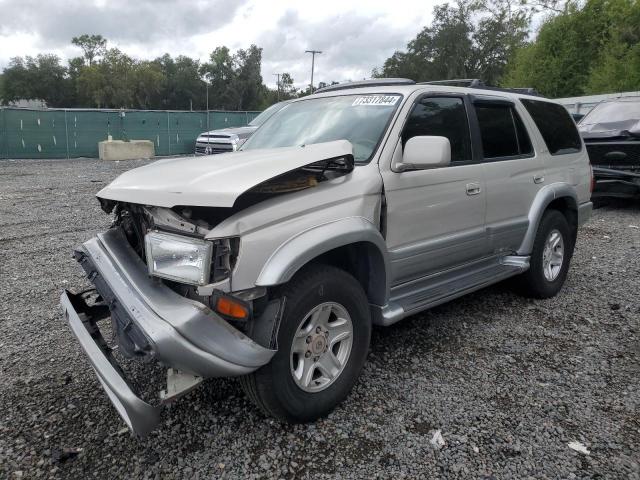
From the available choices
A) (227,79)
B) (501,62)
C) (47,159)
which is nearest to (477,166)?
(47,159)

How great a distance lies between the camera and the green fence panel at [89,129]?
18.9 meters

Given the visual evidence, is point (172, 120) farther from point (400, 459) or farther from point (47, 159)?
point (400, 459)

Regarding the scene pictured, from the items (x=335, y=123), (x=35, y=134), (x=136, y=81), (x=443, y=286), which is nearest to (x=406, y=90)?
(x=335, y=123)

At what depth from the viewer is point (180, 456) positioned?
2529 millimetres

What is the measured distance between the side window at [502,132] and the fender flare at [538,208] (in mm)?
384

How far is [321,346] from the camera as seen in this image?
8.93 ft

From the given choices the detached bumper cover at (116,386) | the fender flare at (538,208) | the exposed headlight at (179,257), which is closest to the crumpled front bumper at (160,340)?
the detached bumper cover at (116,386)

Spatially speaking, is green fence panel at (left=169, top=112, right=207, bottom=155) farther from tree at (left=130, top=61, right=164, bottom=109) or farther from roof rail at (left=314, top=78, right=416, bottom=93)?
tree at (left=130, top=61, right=164, bottom=109)

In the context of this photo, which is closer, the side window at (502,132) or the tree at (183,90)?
the side window at (502,132)

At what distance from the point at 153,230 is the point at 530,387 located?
246cm

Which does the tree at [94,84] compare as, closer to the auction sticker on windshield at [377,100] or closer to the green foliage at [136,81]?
the green foliage at [136,81]

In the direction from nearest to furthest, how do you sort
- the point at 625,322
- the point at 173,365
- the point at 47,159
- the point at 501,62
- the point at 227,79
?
the point at 173,365 → the point at 625,322 → the point at 47,159 → the point at 501,62 → the point at 227,79

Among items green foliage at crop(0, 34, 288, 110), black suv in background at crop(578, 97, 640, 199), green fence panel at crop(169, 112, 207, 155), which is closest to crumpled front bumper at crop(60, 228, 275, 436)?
black suv in background at crop(578, 97, 640, 199)

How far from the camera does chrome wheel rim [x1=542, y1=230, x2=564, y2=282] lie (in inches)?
182
